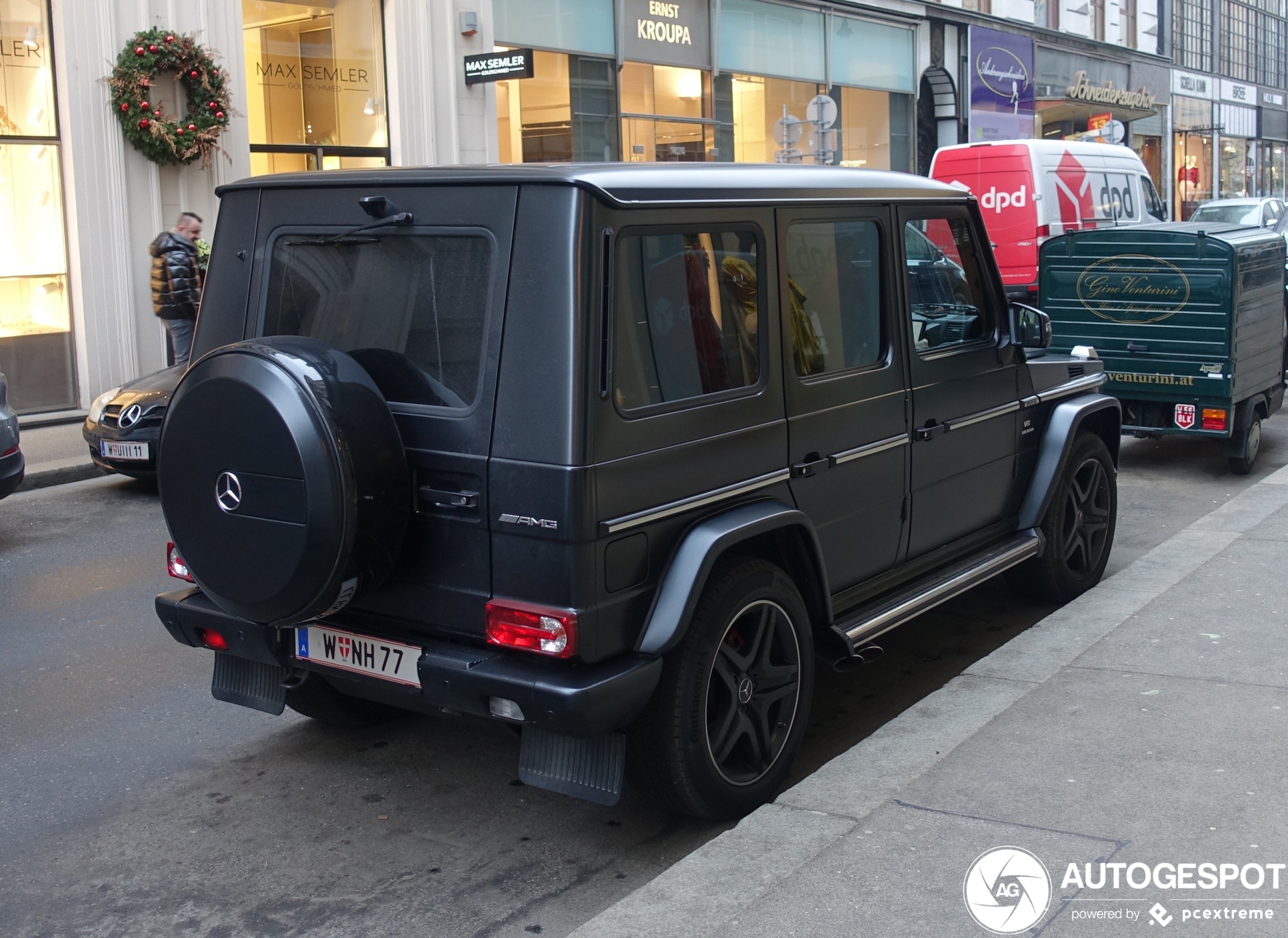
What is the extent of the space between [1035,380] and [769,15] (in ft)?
59.4

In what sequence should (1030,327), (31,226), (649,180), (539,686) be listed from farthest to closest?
(31,226) → (1030,327) → (649,180) → (539,686)

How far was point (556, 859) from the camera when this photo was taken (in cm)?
405

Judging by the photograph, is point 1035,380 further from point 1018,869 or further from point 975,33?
point 975,33

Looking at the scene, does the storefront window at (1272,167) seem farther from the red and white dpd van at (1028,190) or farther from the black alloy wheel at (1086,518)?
the black alloy wheel at (1086,518)

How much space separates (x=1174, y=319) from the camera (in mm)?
9695

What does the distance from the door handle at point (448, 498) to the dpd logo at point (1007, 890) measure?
164 centimetres

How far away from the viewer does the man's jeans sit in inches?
495

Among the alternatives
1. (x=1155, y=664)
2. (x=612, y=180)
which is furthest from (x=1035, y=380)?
(x=612, y=180)

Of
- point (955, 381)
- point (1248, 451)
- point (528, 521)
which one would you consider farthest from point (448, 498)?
point (1248, 451)

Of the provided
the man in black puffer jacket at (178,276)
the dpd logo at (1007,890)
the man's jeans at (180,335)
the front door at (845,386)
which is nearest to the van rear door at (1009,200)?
the man in black puffer jacket at (178,276)

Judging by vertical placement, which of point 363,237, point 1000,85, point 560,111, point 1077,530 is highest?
point 1000,85

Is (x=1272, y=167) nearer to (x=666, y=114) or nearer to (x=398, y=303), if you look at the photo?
(x=666, y=114)

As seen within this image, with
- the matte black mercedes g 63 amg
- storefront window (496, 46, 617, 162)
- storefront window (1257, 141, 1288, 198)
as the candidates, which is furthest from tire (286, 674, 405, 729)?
storefront window (1257, 141, 1288, 198)

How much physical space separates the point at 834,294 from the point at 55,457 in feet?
28.1
